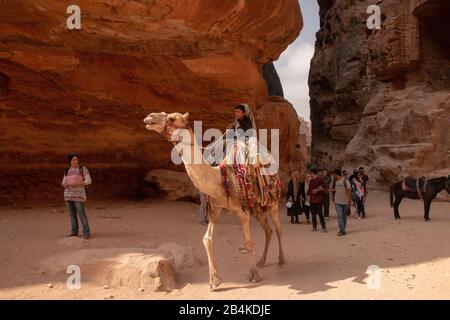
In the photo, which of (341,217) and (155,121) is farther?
(341,217)

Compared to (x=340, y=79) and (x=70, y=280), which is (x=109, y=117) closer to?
(x=70, y=280)

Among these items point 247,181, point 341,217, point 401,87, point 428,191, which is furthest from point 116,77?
point 401,87

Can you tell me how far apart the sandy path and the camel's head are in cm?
196

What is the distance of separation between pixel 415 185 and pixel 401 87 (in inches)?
381

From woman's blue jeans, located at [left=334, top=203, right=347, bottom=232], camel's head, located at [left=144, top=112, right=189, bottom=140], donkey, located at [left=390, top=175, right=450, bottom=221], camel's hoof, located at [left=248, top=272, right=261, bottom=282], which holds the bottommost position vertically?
camel's hoof, located at [left=248, top=272, right=261, bottom=282]

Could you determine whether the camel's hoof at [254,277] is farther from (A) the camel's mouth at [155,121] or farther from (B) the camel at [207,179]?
(A) the camel's mouth at [155,121]

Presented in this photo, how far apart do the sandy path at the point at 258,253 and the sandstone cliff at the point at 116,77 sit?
1.91 metres

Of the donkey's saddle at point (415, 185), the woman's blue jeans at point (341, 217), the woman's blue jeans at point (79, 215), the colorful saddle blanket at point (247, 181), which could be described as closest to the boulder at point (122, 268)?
the colorful saddle blanket at point (247, 181)

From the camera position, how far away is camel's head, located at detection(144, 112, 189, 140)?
4.59 metres

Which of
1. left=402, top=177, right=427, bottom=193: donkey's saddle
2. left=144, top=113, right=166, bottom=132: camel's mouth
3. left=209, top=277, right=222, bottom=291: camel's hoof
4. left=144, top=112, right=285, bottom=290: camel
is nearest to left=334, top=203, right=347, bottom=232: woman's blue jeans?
left=402, top=177, right=427, bottom=193: donkey's saddle

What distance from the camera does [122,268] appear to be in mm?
4723

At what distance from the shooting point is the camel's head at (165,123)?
4.59 metres

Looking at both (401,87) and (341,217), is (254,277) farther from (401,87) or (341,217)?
(401,87)

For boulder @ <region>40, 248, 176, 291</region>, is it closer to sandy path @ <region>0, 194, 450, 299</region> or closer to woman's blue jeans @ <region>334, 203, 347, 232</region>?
sandy path @ <region>0, 194, 450, 299</region>
